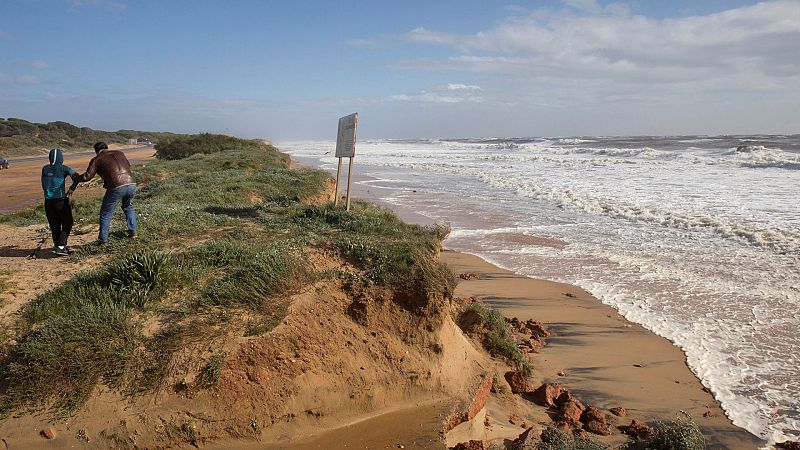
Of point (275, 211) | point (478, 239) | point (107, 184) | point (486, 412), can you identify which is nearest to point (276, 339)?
point (486, 412)

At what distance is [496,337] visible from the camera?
6.52m

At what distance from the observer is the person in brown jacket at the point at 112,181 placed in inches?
272

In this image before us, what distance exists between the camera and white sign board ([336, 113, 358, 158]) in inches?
365

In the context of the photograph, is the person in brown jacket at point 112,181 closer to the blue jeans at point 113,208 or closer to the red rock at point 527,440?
the blue jeans at point 113,208

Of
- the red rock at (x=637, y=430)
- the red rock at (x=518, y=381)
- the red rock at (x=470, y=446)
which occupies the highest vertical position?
the red rock at (x=518, y=381)

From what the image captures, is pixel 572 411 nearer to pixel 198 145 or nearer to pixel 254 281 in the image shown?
pixel 254 281

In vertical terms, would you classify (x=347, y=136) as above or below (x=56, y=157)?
above

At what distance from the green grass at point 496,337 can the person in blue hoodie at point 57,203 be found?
194 inches

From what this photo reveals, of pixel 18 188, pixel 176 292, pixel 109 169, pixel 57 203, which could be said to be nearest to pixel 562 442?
pixel 176 292

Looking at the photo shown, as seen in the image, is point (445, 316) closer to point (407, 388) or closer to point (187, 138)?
point (407, 388)

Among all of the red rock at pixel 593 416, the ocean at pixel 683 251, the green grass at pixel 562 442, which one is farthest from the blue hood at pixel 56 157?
the ocean at pixel 683 251

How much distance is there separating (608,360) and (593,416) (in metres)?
1.55

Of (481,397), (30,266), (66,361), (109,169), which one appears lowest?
(481,397)

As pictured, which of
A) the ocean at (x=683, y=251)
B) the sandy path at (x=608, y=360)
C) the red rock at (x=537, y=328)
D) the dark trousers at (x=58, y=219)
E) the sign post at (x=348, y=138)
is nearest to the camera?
the sandy path at (x=608, y=360)
